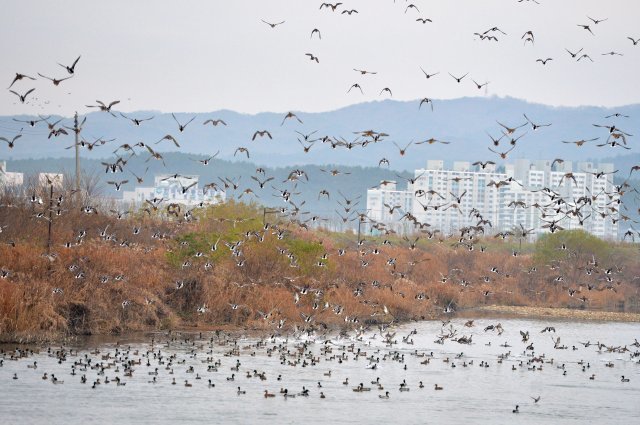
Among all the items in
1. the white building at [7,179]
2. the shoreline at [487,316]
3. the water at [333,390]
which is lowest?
the water at [333,390]

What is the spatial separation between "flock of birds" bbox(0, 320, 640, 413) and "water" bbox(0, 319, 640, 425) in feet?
0.21

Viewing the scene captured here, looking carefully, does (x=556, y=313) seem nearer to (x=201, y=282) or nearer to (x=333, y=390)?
(x=201, y=282)

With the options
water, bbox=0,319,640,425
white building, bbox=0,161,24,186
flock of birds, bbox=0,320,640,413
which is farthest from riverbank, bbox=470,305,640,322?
white building, bbox=0,161,24,186

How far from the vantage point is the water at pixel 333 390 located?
28688 mm

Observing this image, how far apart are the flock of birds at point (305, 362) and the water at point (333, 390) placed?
65mm

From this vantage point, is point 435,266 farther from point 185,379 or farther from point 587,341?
point 185,379

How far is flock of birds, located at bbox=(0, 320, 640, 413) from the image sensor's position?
32.7 m

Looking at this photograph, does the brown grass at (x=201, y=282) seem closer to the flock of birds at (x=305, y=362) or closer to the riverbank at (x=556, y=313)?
the riverbank at (x=556, y=313)

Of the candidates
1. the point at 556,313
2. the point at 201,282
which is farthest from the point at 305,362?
the point at 556,313

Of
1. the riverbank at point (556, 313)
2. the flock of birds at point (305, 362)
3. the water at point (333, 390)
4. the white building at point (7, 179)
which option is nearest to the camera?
the water at point (333, 390)

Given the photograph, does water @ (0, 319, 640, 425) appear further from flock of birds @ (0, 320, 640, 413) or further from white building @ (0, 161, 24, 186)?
white building @ (0, 161, 24, 186)

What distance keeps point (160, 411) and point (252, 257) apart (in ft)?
79.4

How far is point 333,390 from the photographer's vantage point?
3256cm

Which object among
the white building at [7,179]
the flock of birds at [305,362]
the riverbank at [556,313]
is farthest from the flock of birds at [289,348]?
the white building at [7,179]
